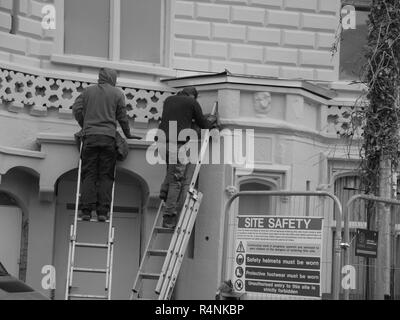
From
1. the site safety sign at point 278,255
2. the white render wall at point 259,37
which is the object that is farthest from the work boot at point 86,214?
the white render wall at point 259,37

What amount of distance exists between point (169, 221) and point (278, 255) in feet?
10.4

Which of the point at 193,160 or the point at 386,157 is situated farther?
the point at 193,160

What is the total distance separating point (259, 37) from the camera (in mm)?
15492

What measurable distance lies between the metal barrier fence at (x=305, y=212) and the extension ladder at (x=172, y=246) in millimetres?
1344

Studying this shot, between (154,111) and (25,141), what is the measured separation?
75.3 inches

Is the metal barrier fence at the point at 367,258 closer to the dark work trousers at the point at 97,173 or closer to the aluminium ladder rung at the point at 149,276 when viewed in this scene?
the aluminium ladder rung at the point at 149,276

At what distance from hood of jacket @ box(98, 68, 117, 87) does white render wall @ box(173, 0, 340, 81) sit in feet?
5.59

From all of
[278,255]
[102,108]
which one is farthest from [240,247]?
[102,108]

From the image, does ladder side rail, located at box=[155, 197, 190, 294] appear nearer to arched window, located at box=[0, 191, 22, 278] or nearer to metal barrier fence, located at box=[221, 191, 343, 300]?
metal barrier fence, located at box=[221, 191, 343, 300]

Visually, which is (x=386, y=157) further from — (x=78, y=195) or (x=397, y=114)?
(x=78, y=195)

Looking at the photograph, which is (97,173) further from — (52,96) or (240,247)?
(240,247)

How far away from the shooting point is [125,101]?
14219 mm
